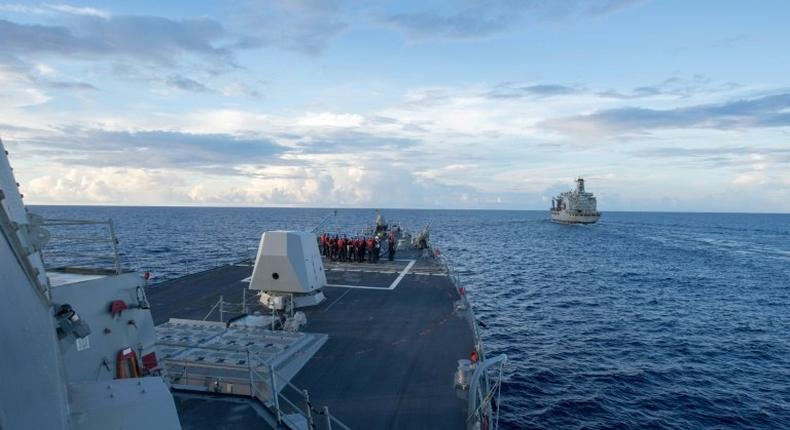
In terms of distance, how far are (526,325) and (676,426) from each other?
46.0 feet

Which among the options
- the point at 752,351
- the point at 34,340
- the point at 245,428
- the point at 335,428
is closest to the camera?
the point at 34,340

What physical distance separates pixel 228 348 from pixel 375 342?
565 cm

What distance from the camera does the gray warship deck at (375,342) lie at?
1139 cm

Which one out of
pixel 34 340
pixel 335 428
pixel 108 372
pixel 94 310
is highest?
pixel 34 340

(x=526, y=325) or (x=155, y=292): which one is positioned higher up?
(x=155, y=292)

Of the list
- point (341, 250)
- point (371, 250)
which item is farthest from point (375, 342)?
point (341, 250)

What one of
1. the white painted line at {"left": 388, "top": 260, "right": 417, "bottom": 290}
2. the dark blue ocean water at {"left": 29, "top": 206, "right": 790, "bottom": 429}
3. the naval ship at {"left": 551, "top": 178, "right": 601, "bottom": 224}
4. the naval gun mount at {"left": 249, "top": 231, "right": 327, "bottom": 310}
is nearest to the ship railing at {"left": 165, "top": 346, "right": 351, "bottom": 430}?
the naval gun mount at {"left": 249, "top": 231, "right": 327, "bottom": 310}

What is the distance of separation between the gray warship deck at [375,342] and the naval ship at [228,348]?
5cm

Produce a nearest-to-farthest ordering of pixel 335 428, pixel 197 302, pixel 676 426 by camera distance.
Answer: pixel 335 428 < pixel 676 426 < pixel 197 302

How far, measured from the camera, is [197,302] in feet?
72.4

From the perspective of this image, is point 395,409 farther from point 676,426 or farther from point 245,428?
point 676,426

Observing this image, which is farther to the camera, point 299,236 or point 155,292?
point 155,292

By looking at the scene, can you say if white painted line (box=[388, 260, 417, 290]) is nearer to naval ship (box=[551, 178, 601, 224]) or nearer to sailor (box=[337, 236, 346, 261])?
sailor (box=[337, 236, 346, 261])

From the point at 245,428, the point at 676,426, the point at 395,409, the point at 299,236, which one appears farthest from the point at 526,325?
the point at 245,428
